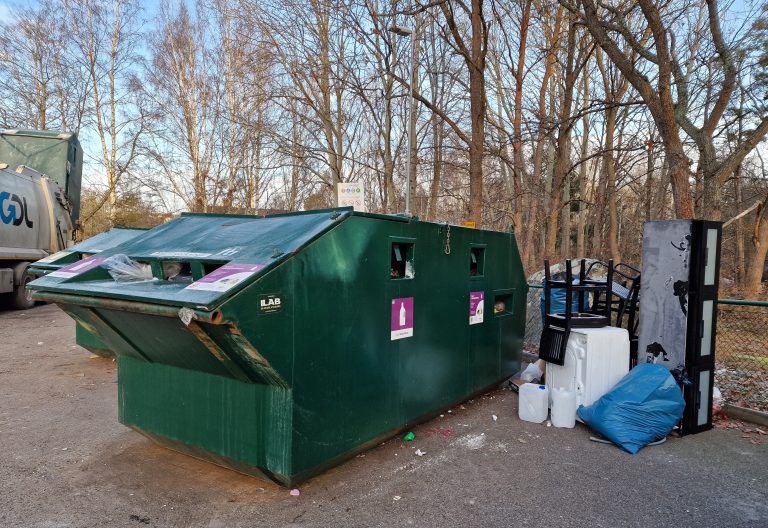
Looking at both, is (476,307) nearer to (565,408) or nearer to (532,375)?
(565,408)

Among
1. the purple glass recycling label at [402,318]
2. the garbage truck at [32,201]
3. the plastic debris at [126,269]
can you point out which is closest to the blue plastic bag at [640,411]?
the purple glass recycling label at [402,318]

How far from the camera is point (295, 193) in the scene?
2375 cm

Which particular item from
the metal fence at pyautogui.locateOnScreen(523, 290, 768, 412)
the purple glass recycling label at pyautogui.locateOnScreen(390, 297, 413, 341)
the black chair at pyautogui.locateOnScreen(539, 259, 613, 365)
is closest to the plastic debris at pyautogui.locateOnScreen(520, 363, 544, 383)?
the black chair at pyautogui.locateOnScreen(539, 259, 613, 365)

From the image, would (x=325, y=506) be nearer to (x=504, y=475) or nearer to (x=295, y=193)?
(x=504, y=475)

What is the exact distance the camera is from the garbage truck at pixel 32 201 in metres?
10.3

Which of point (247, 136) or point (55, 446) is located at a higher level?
point (247, 136)

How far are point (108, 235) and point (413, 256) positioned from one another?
484 cm

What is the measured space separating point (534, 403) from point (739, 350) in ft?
14.9

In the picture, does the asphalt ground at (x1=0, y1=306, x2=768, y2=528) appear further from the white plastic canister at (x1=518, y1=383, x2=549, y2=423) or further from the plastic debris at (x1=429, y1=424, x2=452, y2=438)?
the white plastic canister at (x1=518, y1=383, x2=549, y2=423)

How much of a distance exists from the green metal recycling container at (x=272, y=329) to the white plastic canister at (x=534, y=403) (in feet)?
3.25

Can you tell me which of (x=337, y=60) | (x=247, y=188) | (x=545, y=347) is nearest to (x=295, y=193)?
(x=247, y=188)

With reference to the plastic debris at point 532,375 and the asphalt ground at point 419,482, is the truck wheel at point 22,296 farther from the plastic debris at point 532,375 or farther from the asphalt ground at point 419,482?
the plastic debris at point 532,375

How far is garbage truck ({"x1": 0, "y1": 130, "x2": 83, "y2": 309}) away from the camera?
10.3 meters

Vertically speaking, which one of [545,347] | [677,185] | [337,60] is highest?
[337,60]
